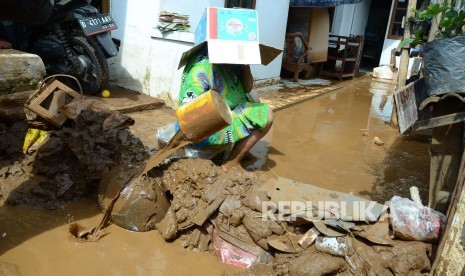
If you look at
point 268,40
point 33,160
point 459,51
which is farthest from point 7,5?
point 268,40

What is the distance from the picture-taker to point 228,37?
3.18 meters

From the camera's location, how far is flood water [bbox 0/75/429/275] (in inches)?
95.2

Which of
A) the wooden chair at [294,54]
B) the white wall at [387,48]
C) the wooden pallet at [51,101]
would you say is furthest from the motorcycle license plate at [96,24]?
the white wall at [387,48]

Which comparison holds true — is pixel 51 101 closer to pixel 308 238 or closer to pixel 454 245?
pixel 308 238

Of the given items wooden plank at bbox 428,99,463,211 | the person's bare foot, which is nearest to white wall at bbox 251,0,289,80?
the person's bare foot

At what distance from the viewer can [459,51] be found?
256cm

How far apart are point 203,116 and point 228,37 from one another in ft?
2.70

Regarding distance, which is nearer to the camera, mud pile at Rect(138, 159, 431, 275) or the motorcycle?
mud pile at Rect(138, 159, 431, 275)

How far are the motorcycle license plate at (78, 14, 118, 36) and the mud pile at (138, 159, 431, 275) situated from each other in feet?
8.49

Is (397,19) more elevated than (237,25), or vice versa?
(397,19)

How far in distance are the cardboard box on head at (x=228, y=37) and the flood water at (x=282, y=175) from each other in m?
1.23

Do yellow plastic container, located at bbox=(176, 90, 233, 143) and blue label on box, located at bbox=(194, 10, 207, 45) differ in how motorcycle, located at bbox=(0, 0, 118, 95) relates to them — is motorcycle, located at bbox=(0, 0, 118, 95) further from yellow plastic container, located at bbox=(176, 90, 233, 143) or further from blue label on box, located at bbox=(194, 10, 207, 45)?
yellow plastic container, located at bbox=(176, 90, 233, 143)

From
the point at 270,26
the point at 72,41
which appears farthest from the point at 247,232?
the point at 270,26

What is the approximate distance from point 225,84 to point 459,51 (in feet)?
6.02
